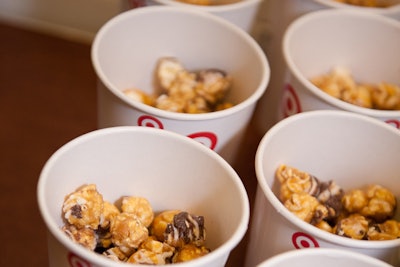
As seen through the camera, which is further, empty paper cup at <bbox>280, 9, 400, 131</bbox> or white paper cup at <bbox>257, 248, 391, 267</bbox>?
empty paper cup at <bbox>280, 9, 400, 131</bbox>

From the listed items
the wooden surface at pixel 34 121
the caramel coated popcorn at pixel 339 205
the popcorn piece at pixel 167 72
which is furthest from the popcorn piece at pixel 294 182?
the popcorn piece at pixel 167 72

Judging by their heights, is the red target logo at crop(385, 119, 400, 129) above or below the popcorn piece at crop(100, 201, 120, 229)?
above

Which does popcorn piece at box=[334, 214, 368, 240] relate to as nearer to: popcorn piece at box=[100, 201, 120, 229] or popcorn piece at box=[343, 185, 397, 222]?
popcorn piece at box=[343, 185, 397, 222]

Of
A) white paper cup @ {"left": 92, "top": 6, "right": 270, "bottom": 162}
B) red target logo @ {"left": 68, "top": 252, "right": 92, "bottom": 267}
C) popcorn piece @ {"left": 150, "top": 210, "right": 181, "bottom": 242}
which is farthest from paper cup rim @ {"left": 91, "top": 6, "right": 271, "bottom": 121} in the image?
red target logo @ {"left": 68, "top": 252, "right": 92, "bottom": 267}

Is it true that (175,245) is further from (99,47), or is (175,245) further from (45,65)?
(45,65)

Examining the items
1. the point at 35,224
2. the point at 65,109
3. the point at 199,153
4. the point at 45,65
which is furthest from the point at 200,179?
the point at 45,65

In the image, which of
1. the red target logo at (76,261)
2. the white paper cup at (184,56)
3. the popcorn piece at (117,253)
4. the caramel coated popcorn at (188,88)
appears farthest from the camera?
the caramel coated popcorn at (188,88)

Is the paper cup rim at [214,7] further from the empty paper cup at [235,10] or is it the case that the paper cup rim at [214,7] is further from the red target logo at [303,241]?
the red target logo at [303,241]
